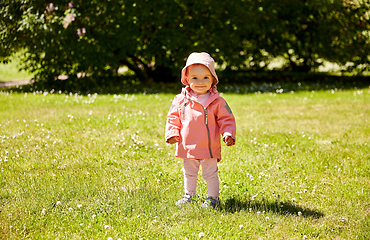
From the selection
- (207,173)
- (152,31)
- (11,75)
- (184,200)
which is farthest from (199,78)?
(11,75)

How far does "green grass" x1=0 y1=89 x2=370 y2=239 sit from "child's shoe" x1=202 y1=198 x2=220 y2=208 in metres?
0.07

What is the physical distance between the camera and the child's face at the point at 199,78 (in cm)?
369

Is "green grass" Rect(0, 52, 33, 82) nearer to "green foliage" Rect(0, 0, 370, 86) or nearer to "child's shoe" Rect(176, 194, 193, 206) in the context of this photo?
"green foliage" Rect(0, 0, 370, 86)

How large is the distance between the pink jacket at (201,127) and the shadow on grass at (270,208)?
1.84ft

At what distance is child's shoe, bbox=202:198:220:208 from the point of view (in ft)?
12.3

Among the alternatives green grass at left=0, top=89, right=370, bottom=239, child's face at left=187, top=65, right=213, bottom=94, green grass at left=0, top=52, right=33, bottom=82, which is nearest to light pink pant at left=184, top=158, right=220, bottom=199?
green grass at left=0, top=89, right=370, bottom=239

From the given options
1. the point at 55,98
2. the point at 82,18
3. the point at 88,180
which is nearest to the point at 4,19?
the point at 82,18

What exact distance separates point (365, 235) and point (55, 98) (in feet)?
29.0

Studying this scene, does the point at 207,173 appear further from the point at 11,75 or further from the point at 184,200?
the point at 11,75

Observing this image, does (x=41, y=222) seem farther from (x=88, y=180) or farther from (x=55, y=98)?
(x=55, y=98)

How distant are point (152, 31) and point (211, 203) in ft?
33.5

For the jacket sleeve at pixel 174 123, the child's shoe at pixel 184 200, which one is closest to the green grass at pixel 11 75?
the jacket sleeve at pixel 174 123

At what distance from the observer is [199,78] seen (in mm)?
3725

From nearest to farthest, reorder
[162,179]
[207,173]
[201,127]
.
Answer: [201,127]
[207,173]
[162,179]
